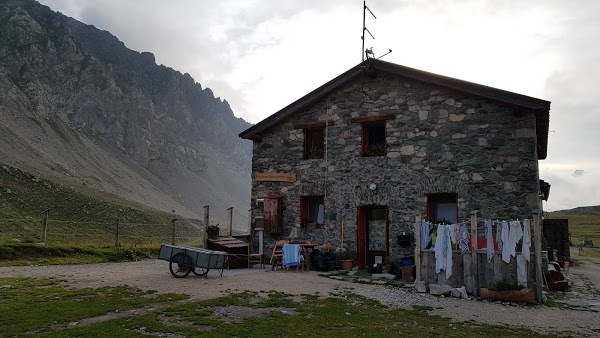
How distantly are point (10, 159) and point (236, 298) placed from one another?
61.4 metres

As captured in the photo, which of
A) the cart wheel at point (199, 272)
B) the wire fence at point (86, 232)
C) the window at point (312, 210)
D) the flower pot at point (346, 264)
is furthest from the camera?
the wire fence at point (86, 232)

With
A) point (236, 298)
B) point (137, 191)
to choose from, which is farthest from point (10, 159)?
point (236, 298)

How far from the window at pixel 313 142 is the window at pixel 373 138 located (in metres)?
1.79

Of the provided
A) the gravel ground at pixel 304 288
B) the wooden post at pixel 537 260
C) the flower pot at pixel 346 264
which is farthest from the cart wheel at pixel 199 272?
the wooden post at pixel 537 260

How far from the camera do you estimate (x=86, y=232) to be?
39.4m

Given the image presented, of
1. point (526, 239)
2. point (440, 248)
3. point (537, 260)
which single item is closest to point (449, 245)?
point (440, 248)

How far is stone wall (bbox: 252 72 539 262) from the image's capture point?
47.0 ft

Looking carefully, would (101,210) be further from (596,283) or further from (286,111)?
(596,283)

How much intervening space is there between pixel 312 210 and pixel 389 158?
383cm

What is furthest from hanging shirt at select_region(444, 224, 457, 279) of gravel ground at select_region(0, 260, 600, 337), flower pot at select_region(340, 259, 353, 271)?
flower pot at select_region(340, 259, 353, 271)

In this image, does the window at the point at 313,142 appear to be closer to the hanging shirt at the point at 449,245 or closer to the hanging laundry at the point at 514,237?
the hanging shirt at the point at 449,245

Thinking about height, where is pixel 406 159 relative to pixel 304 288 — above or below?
above

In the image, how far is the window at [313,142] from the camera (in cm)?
1812

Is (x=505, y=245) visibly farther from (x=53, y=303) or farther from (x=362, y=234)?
(x=53, y=303)
